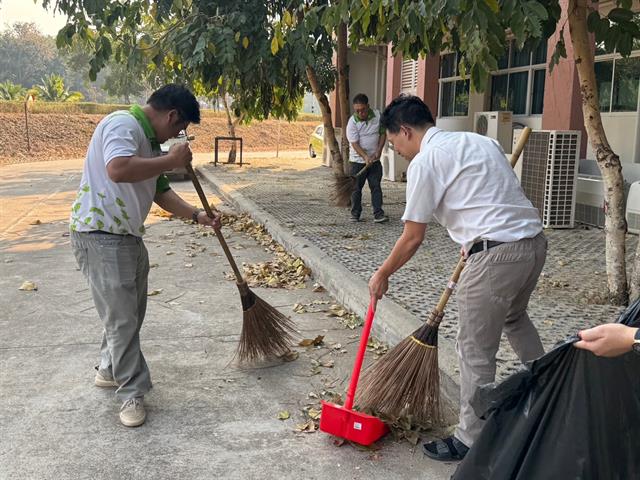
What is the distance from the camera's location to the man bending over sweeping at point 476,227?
2898mm

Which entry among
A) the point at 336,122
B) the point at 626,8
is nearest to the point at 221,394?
the point at 626,8

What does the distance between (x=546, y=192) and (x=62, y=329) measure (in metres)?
6.42

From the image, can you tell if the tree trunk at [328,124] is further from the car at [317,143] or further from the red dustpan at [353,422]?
the car at [317,143]

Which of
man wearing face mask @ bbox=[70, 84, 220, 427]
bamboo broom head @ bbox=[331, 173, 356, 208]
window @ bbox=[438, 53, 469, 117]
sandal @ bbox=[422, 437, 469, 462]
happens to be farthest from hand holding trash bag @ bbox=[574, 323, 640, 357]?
window @ bbox=[438, 53, 469, 117]

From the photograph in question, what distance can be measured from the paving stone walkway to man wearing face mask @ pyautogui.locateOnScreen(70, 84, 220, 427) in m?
2.12

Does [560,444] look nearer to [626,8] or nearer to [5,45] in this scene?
[626,8]

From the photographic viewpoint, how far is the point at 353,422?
3.33m

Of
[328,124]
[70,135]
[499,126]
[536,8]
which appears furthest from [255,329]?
[70,135]

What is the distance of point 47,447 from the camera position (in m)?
3.29

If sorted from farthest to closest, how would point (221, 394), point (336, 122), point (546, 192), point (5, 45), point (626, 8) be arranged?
point (5, 45)
point (336, 122)
point (546, 192)
point (626, 8)
point (221, 394)

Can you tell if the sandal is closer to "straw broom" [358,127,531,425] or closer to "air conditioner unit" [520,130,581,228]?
"straw broom" [358,127,531,425]

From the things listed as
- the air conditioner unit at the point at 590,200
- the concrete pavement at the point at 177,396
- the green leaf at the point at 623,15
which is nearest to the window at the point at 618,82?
the air conditioner unit at the point at 590,200

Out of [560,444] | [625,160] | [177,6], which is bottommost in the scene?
[560,444]

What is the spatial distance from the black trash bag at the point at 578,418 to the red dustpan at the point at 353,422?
3.58ft
